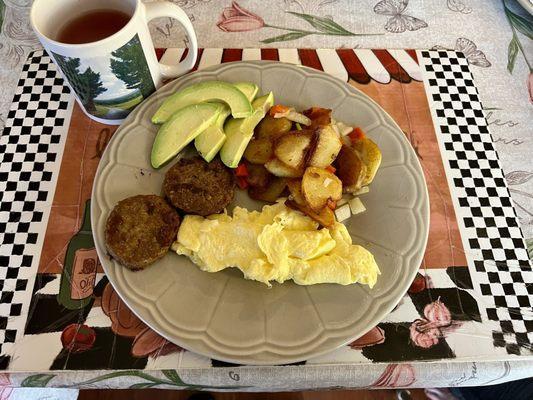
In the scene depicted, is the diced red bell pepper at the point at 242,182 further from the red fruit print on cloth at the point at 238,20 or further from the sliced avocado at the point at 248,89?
the red fruit print on cloth at the point at 238,20

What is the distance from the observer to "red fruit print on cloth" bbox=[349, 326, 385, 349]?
114 centimetres

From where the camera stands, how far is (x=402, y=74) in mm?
1623

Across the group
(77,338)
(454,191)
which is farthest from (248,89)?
(77,338)

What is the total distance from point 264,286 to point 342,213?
1.08 feet

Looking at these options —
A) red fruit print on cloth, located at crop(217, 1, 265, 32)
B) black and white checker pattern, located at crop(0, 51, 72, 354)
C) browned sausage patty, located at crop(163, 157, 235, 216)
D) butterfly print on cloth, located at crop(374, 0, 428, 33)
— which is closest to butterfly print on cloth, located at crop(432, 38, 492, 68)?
butterfly print on cloth, located at crop(374, 0, 428, 33)

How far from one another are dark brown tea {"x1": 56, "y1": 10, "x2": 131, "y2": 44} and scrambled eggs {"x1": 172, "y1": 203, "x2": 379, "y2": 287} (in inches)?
24.6

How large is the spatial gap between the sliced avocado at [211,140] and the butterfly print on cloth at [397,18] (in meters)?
1.00

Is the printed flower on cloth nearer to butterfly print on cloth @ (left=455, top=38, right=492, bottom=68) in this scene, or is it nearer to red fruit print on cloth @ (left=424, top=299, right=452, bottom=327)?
butterfly print on cloth @ (left=455, top=38, right=492, bottom=68)

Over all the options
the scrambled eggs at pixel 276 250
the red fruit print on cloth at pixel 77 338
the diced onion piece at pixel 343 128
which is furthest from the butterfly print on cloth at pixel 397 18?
the red fruit print on cloth at pixel 77 338

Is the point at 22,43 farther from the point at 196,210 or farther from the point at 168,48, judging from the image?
the point at 196,210

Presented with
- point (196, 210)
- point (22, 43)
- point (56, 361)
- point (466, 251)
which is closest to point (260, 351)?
point (196, 210)

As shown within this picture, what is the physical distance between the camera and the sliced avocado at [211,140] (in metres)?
1.24

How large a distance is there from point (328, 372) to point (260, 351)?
224 millimetres

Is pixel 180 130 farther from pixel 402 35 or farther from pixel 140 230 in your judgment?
pixel 402 35
